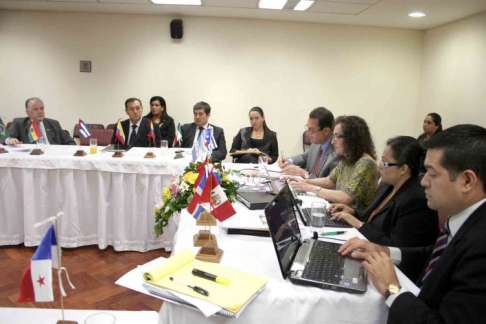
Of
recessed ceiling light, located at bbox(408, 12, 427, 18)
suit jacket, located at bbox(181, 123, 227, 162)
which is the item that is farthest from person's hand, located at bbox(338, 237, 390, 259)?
recessed ceiling light, located at bbox(408, 12, 427, 18)

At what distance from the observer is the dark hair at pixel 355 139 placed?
2494mm

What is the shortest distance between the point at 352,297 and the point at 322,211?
0.69 metres

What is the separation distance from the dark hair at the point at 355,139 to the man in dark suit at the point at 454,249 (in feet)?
4.16

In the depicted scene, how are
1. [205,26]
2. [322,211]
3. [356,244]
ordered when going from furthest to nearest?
1. [205,26]
2. [322,211]
3. [356,244]

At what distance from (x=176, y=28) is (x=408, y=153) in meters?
4.52

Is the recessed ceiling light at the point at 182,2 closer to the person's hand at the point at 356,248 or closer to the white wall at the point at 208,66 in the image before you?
A: the white wall at the point at 208,66

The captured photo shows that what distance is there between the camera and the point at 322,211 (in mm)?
1831

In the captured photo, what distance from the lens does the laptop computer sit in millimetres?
1201

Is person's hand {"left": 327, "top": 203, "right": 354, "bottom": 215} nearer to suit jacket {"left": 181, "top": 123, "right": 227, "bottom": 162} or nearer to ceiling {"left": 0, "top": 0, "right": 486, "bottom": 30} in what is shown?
suit jacket {"left": 181, "top": 123, "right": 227, "bottom": 162}

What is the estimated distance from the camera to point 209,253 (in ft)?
4.38

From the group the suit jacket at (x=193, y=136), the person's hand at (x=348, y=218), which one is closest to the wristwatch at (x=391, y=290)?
the person's hand at (x=348, y=218)

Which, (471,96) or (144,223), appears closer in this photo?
(144,223)

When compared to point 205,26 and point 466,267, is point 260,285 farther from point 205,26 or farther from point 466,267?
point 205,26

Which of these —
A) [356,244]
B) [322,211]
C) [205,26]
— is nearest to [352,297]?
[356,244]
